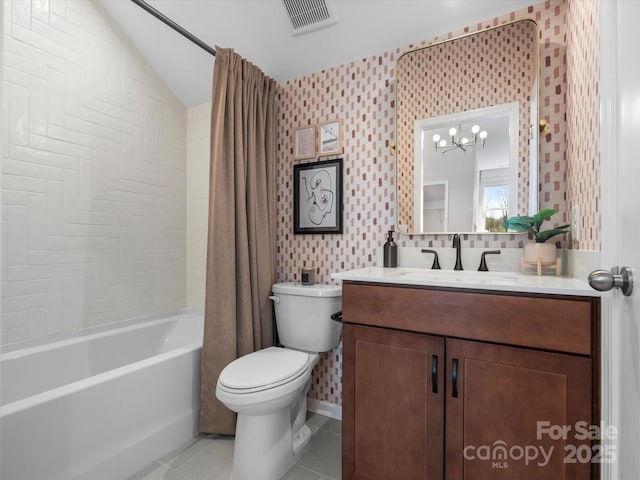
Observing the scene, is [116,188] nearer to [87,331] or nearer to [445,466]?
[87,331]

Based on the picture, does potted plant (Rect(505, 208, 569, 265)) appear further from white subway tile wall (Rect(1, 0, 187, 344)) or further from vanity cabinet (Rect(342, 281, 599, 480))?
white subway tile wall (Rect(1, 0, 187, 344))

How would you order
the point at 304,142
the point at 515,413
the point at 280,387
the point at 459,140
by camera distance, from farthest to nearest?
1. the point at 304,142
2. the point at 459,140
3. the point at 280,387
4. the point at 515,413

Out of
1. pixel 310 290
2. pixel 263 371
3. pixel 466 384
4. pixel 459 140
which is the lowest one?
pixel 263 371

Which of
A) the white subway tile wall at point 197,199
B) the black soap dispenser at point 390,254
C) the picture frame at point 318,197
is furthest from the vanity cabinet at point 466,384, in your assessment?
the white subway tile wall at point 197,199

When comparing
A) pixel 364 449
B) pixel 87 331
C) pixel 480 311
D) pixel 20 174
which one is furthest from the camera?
pixel 87 331

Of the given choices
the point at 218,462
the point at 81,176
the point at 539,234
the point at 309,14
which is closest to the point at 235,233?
the point at 81,176

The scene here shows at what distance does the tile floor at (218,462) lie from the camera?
1.52 metres

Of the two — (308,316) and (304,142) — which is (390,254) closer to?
(308,316)

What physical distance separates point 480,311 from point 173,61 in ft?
8.26

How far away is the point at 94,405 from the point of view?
1396 mm

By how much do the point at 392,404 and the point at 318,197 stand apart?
4.25ft

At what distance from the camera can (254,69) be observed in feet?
6.76

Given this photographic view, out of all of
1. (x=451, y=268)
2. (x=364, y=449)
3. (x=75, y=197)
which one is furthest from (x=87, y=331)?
(x=451, y=268)

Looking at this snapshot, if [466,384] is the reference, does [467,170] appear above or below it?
above
